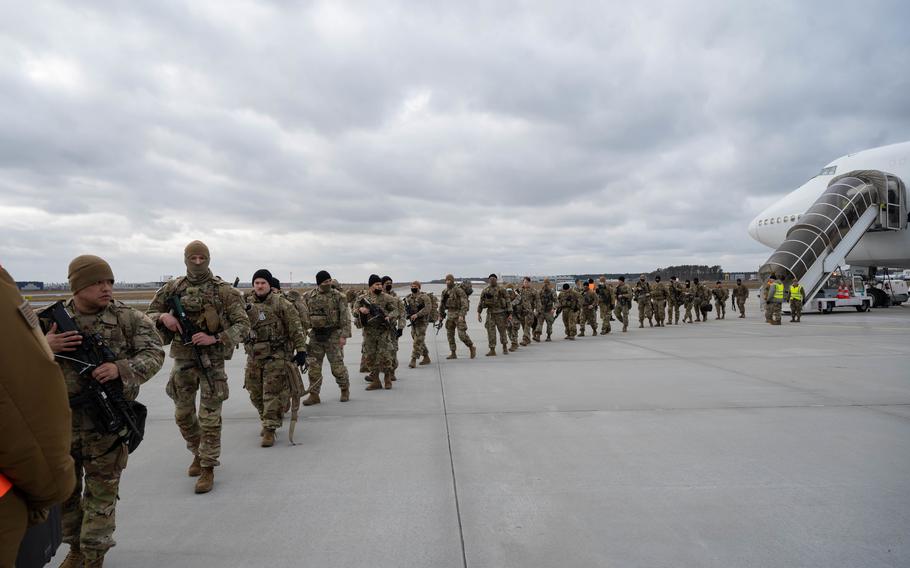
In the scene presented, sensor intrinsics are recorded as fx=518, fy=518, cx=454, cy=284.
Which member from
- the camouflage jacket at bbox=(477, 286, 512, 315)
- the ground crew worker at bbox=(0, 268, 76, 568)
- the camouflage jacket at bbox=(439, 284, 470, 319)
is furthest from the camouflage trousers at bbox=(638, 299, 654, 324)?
the ground crew worker at bbox=(0, 268, 76, 568)

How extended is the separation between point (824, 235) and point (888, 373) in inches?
534

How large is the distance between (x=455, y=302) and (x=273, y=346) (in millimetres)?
6013

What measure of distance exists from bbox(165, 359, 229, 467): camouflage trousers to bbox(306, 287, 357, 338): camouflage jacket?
8.93 ft

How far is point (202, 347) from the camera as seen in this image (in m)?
4.21

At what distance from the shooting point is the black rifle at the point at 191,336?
4.13 meters

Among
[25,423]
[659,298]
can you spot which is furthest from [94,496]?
[659,298]

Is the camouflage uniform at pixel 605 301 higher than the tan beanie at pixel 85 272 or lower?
lower

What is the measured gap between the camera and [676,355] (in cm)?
1070

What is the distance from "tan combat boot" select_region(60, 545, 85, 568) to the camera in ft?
9.61

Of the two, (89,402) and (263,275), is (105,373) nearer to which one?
(89,402)

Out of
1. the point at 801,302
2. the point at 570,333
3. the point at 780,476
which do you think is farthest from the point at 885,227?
the point at 780,476

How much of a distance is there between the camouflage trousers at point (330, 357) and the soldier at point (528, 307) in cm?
673

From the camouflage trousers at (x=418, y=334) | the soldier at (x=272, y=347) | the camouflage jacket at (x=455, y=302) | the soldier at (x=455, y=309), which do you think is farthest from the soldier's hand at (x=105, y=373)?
the camouflage jacket at (x=455, y=302)

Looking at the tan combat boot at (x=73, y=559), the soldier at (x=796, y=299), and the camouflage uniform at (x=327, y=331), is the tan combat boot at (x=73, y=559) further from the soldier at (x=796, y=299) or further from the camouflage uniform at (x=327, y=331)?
the soldier at (x=796, y=299)
